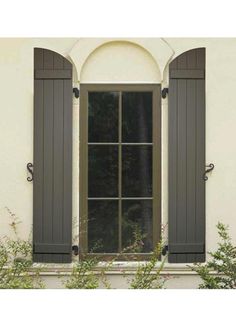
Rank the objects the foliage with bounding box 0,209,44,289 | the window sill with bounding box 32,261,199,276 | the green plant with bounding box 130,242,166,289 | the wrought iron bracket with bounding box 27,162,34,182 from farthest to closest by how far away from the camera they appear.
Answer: the wrought iron bracket with bounding box 27,162,34,182, the window sill with bounding box 32,261,199,276, the foliage with bounding box 0,209,44,289, the green plant with bounding box 130,242,166,289

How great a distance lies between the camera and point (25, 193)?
411 cm

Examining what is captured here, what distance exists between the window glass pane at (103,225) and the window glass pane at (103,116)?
1.76 ft

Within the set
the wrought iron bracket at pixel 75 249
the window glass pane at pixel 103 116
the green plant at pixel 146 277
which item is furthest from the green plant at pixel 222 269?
the window glass pane at pixel 103 116

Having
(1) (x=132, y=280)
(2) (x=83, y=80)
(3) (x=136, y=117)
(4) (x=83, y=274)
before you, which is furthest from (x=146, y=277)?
(2) (x=83, y=80)

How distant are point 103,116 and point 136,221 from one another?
90cm

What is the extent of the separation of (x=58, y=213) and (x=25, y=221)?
265 mm

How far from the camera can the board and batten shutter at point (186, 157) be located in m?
4.10

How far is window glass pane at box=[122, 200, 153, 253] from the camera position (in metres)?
4.26

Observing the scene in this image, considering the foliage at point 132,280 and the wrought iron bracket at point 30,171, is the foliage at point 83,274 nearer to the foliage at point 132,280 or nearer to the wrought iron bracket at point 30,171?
the foliage at point 132,280

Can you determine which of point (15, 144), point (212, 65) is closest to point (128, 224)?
point (15, 144)

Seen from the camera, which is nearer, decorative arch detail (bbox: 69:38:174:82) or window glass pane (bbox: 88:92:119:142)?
decorative arch detail (bbox: 69:38:174:82)

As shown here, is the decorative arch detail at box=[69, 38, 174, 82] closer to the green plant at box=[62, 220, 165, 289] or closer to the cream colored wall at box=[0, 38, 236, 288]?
the cream colored wall at box=[0, 38, 236, 288]

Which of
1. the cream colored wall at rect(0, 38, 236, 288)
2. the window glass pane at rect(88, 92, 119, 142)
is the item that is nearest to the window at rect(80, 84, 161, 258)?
the window glass pane at rect(88, 92, 119, 142)
